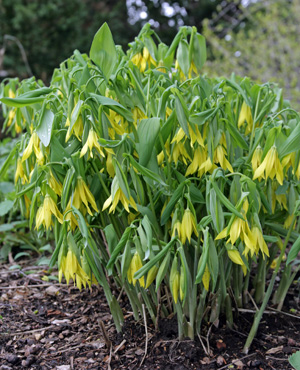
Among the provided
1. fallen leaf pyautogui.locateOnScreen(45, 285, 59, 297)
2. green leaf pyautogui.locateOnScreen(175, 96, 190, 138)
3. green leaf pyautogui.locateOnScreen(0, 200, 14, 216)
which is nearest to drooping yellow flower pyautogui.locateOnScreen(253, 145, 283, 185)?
green leaf pyautogui.locateOnScreen(175, 96, 190, 138)

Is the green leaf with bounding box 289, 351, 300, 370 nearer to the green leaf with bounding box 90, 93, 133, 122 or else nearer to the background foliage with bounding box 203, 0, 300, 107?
the green leaf with bounding box 90, 93, 133, 122

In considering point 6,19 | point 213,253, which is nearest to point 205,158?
point 213,253

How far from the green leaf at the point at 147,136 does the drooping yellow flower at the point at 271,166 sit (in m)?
0.30

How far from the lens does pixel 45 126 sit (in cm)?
110

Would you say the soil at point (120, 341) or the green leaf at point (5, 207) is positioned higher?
the green leaf at point (5, 207)

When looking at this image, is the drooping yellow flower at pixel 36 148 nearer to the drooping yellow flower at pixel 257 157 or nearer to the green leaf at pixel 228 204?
the green leaf at pixel 228 204

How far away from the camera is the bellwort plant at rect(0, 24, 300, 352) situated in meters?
1.05

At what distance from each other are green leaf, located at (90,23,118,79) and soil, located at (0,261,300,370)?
0.80 metres

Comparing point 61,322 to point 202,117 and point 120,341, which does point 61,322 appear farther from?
point 202,117

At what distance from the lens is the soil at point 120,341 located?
1.30 meters

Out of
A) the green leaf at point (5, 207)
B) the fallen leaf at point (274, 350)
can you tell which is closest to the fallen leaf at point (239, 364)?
the fallen leaf at point (274, 350)

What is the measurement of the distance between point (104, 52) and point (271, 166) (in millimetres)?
561

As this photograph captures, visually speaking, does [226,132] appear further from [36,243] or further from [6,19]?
[6,19]

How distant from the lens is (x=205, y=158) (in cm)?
118
